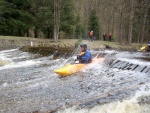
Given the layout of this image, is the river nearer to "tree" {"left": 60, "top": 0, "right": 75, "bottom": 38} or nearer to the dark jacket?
the dark jacket

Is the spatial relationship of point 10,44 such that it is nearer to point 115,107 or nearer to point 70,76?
point 70,76

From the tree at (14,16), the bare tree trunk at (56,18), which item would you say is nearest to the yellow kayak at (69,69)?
the bare tree trunk at (56,18)

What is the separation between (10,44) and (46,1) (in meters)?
7.05

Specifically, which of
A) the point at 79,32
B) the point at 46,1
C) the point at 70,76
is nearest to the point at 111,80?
the point at 70,76

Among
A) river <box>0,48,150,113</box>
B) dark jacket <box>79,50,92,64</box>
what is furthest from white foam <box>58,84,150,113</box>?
dark jacket <box>79,50,92,64</box>

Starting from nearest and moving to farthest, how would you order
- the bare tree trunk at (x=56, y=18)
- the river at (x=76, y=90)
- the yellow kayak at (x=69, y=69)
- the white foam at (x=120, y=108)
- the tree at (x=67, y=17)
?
the white foam at (x=120, y=108), the river at (x=76, y=90), the yellow kayak at (x=69, y=69), the bare tree trunk at (x=56, y=18), the tree at (x=67, y=17)

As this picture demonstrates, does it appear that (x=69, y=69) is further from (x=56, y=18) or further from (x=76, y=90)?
(x=56, y=18)

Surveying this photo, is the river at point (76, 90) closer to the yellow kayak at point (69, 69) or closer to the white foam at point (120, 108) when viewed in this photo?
the white foam at point (120, 108)

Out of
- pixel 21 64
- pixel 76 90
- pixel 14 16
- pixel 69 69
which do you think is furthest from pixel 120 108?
pixel 14 16

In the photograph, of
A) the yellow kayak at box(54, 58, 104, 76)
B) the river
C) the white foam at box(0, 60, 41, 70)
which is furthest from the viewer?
the white foam at box(0, 60, 41, 70)

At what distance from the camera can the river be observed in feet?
25.0

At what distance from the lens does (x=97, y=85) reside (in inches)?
403

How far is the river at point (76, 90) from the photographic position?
7.61m

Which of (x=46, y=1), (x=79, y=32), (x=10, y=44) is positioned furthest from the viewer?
(x=79, y=32)
